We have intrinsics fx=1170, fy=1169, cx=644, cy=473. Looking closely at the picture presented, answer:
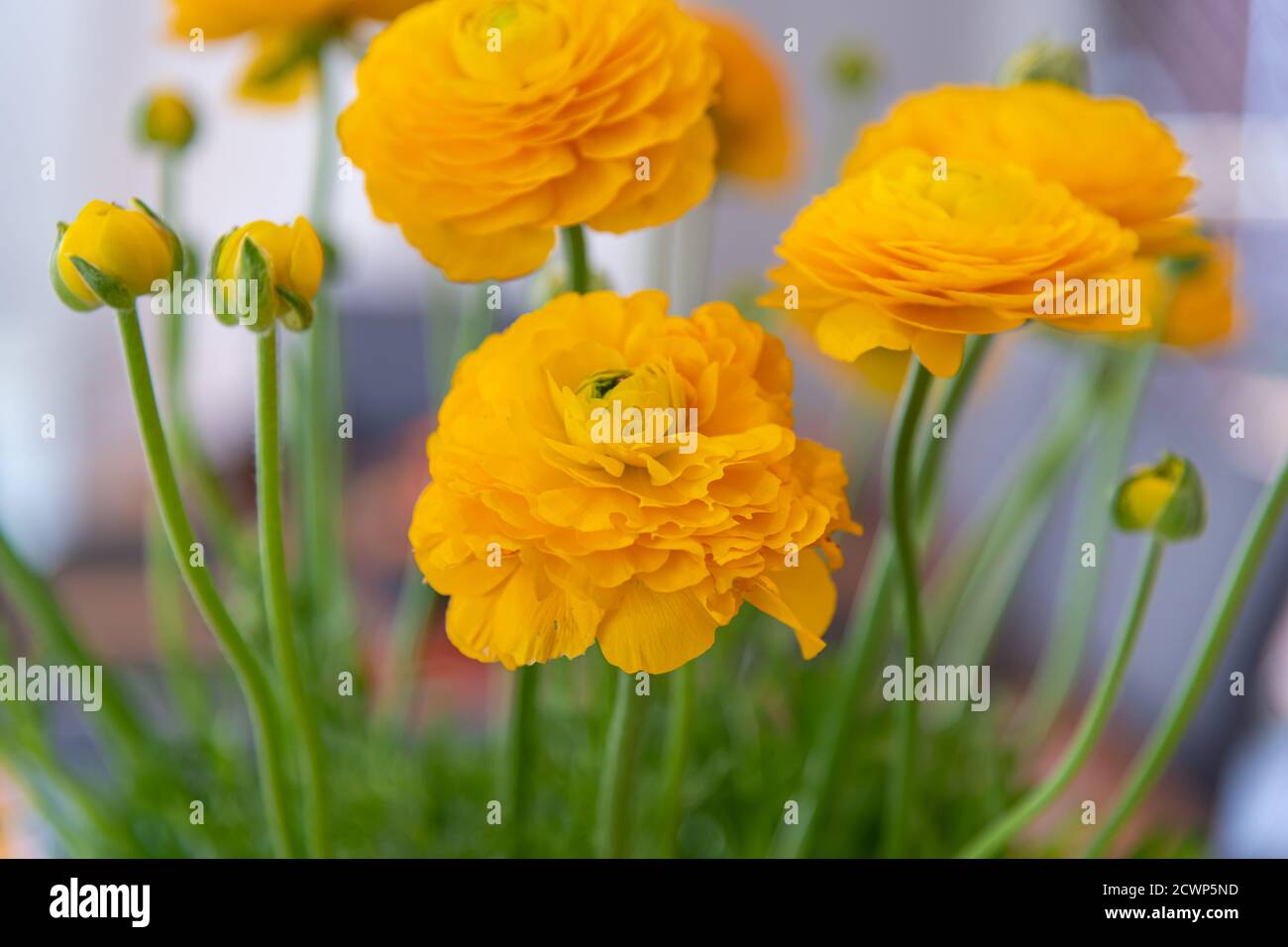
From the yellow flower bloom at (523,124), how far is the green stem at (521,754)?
0.08 metres

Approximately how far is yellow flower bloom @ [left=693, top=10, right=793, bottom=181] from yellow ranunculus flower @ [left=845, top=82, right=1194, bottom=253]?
71mm

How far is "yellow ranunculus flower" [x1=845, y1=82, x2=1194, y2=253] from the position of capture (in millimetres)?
205

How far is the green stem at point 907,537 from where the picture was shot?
7.7 inches

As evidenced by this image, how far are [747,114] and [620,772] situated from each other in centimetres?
16

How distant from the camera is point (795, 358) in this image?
0.80m

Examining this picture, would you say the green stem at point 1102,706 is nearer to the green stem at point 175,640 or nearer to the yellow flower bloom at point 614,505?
the yellow flower bloom at point 614,505

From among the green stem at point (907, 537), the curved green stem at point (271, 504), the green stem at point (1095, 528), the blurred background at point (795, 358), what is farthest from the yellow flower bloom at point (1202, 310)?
the blurred background at point (795, 358)

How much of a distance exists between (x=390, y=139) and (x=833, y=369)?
0.23 m

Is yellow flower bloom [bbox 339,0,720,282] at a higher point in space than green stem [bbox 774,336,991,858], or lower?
higher

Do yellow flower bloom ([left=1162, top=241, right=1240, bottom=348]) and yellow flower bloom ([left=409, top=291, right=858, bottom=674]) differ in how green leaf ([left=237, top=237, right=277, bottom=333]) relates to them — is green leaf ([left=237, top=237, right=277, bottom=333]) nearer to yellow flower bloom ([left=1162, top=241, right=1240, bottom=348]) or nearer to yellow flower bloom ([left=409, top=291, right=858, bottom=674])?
yellow flower bloom ([left=409, top=291, right=858, bottom=674])

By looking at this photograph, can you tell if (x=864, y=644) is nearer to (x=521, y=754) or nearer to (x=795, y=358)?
(x=521, y=754)

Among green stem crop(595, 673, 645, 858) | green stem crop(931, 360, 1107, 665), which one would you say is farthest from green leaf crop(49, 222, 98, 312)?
green stem crop(931, 360, 1107, 665)
